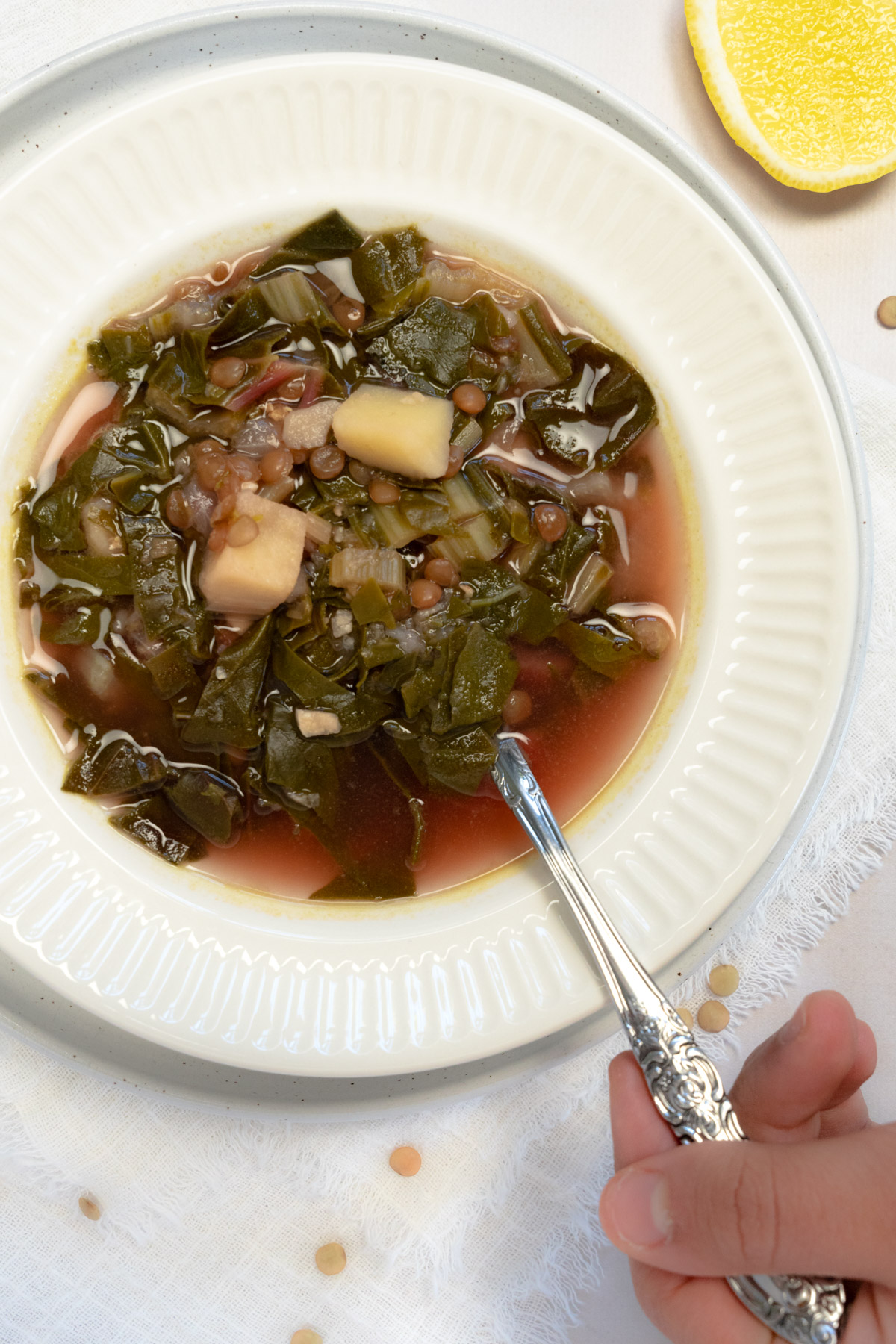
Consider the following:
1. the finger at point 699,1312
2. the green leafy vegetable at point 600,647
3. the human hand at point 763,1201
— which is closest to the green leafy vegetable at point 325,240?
the green leafy vegetable at point 600,647

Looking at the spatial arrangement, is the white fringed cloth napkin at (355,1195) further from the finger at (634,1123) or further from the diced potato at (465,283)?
the diced potato at (465,283)

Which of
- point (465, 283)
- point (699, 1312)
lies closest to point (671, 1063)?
point (699, 1312)

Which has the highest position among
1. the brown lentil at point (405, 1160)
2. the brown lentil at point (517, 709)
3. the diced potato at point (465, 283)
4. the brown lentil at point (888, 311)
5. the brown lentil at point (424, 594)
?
the brown lentil at point (888, 311)

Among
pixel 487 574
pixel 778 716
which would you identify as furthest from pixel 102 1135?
pixel 778 716

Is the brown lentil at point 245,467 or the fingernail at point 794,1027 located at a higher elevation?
the brown lentil at point 245,467

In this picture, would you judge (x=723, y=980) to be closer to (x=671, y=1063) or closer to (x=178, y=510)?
(x=671, y=1063)

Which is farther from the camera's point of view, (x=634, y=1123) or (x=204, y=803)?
(x=204, y=803)

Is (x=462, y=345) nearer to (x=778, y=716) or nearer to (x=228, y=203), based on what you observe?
(x=228, y=203)
